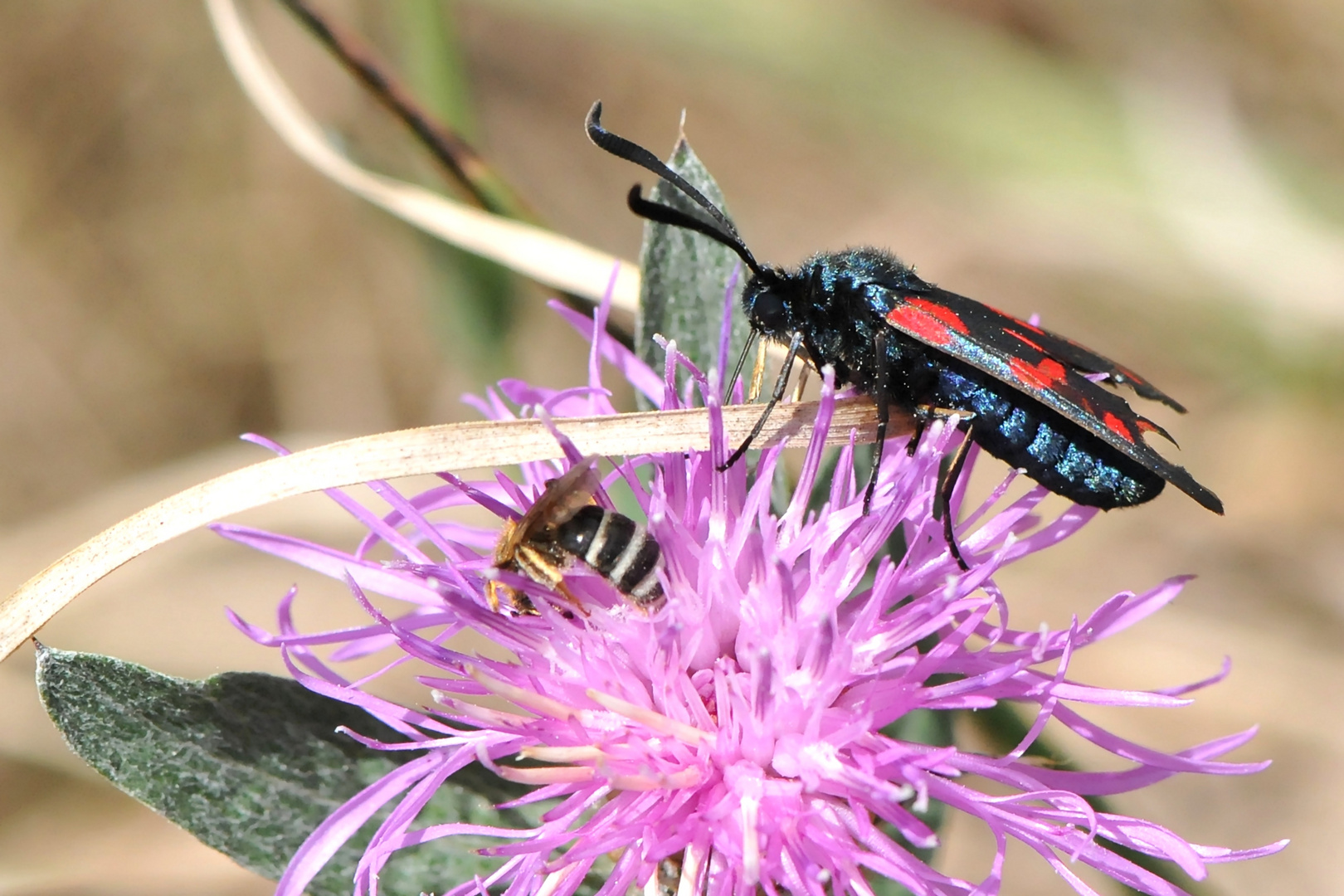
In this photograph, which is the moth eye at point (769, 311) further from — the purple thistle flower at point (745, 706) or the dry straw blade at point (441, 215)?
the dry straw blade at point (441, 215)

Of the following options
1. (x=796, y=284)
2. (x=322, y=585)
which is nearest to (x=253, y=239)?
(x=322, y=585)

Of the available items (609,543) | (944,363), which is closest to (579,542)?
(609,543)

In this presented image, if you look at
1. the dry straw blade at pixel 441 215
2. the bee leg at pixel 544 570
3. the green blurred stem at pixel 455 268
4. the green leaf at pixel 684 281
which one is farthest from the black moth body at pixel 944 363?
the green blurred stem at pixel 455 268

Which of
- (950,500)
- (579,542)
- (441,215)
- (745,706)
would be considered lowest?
(745,706)

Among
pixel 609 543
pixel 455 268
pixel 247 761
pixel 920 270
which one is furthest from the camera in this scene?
pixel 920 270

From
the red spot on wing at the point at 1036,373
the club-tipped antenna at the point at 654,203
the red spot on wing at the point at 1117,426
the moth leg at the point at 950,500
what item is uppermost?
the club-tipped antenna at the point at 654,203

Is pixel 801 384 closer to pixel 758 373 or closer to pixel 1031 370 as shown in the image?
pixel 758 373

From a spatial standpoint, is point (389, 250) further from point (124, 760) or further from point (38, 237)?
point (124, 760)
